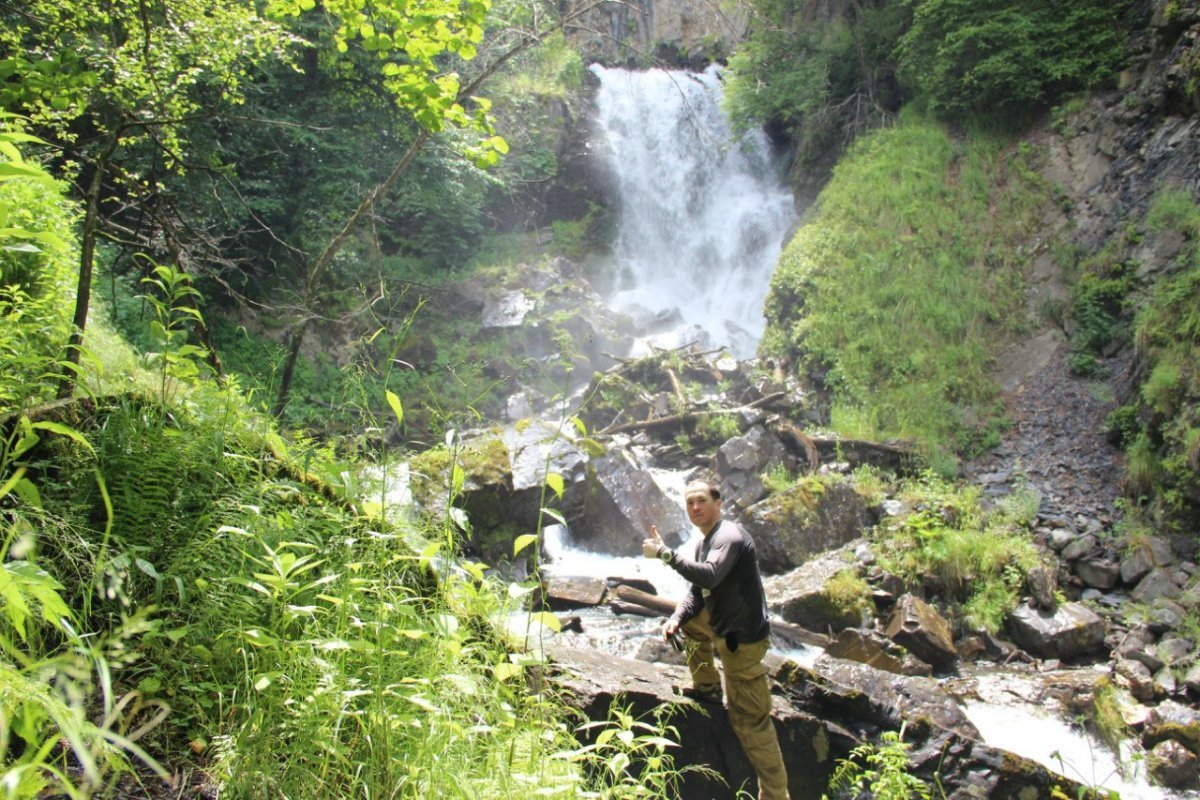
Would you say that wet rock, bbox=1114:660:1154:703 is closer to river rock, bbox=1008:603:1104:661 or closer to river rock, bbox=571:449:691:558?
river rock, bbox=1008:603:1104:661

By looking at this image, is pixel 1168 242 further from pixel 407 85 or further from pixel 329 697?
pixel 329 697

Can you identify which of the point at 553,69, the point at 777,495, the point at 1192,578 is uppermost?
the point at 553,69

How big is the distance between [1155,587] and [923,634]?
2725 mm

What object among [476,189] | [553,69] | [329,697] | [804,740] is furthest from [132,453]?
[553,69]

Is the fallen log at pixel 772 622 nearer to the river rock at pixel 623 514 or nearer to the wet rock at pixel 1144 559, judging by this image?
the river rock at pixel 623 514

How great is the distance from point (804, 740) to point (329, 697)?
11.9 ft

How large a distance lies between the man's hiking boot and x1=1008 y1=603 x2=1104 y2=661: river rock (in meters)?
4.80

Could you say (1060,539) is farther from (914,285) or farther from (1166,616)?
(914,285)

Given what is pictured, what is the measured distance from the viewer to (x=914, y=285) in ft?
42.0

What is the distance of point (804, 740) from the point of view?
441 cm

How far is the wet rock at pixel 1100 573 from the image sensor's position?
7648mm

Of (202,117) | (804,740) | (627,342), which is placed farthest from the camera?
(627,342)

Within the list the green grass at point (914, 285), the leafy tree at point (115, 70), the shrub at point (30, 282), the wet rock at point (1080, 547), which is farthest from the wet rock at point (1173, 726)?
the leafy tree at point (115, 70)

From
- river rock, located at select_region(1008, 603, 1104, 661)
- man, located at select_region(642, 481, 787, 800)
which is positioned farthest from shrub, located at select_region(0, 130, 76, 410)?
river rock, located at select_region(1008, 603, 1104, 661)
